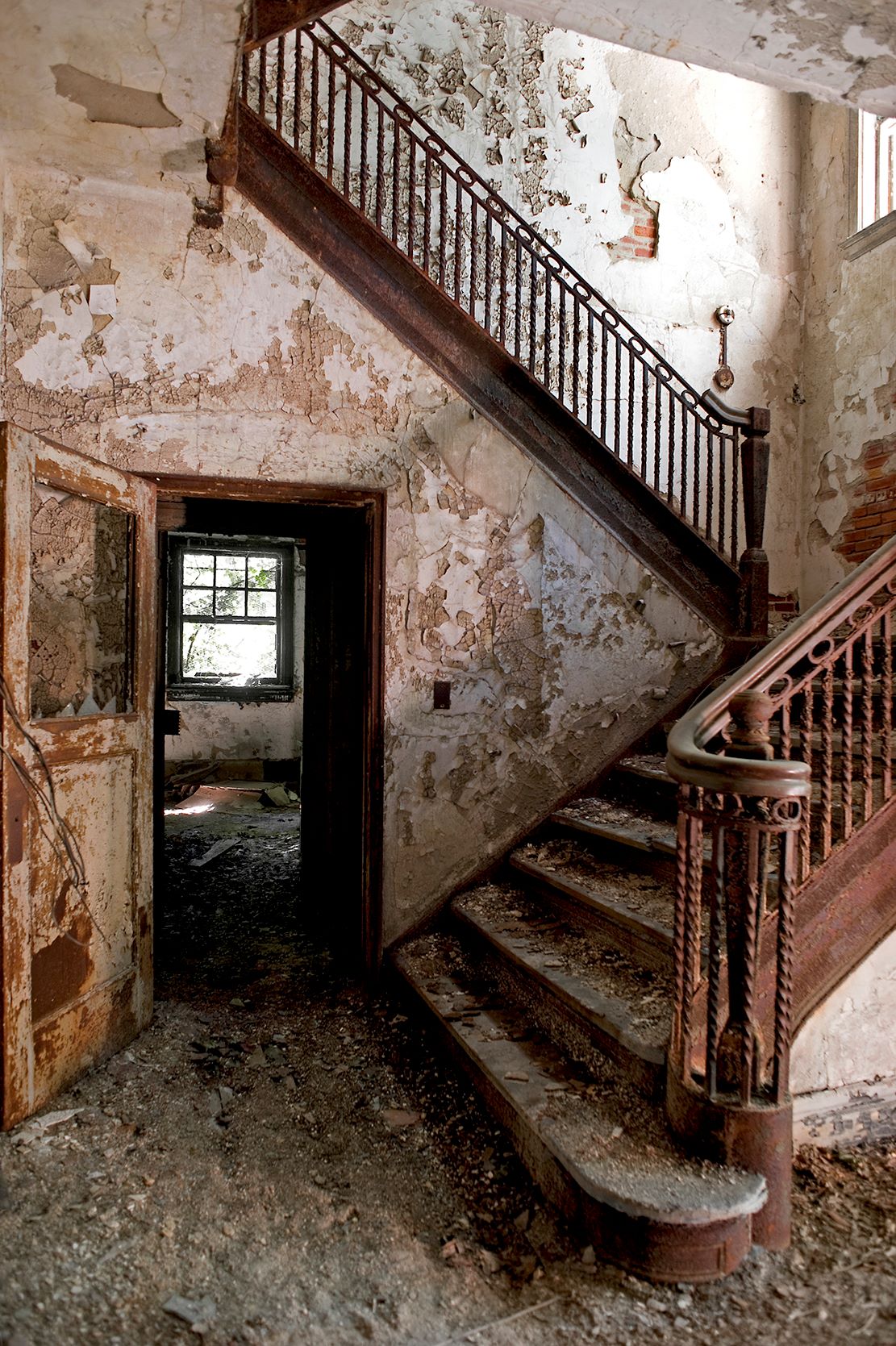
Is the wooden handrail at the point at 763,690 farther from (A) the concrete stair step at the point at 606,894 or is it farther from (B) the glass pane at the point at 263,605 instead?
(B) the glass pane at the point at 263,605

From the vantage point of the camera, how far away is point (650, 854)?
130 inches

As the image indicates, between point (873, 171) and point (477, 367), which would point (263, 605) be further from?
point (873, 171)

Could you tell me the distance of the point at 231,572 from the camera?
9484 mm

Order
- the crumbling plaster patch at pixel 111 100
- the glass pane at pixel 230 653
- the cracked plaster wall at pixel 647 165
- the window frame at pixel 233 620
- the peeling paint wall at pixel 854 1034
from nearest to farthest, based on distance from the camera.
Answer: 1. the peeling paint wall at pixel 854 1034
2. the crumbling plaster patch at pixel 111 100
3. the cracked plaster wall at pixel 647 165
4. the window frame at pixel 233 620
5. the glass pane at pixel 230 653

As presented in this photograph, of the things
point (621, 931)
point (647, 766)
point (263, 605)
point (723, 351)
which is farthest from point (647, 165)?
point (263, 605)

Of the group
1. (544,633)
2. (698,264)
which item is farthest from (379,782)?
(698,264)

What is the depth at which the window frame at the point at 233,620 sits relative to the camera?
30.2ft

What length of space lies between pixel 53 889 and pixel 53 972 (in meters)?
0.29

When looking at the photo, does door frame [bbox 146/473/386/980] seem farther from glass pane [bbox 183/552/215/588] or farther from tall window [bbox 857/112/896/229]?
glass pane [bbox 183/552/215/588]

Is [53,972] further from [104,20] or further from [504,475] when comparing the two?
[104,20]

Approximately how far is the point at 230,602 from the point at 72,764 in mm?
6800

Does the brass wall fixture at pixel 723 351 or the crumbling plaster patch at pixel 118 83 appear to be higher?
the brass wall fixture at pixel 723 351

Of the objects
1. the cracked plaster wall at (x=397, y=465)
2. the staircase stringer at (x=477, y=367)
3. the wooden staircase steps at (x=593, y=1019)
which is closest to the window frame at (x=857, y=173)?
the staircase stringer at (x=477, y=367)

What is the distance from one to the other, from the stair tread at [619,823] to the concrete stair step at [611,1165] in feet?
2.85
